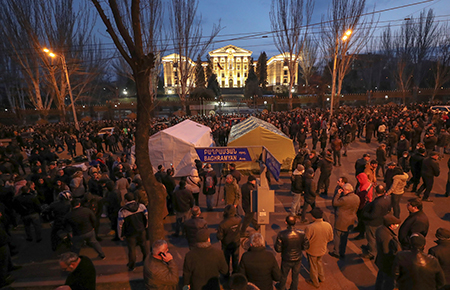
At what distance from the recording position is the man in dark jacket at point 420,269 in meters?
2.63

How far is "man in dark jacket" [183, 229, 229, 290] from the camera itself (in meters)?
2.92

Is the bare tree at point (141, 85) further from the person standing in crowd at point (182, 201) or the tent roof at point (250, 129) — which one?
the tent roof at point (250, 129)

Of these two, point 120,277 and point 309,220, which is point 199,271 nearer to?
point 120,277

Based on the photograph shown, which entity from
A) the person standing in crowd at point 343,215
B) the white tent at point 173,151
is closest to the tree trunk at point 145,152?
the person standing in crowd at point 343,215

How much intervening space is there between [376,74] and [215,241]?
6187cm

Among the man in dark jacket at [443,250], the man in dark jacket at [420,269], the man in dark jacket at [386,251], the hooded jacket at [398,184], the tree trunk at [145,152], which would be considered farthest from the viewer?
the hooded jacket at [398,184]

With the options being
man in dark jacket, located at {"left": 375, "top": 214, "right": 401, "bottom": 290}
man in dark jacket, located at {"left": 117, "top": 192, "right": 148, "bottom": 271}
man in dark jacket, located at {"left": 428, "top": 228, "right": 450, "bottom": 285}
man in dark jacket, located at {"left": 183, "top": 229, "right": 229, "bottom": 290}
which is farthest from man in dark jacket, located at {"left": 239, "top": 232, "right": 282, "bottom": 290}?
man in dark jacket, located at {"left": 117, "top": 192, "right": 148, "bottom": 271}

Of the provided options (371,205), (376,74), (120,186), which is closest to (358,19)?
(371,205)

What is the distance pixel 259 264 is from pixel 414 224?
2610mm

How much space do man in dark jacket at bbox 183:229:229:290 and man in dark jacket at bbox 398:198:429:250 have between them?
9.29 feet

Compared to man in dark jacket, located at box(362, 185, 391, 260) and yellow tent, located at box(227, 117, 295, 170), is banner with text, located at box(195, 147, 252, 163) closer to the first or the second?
man in dark jacket, located at box(362, 185, 391, 260)

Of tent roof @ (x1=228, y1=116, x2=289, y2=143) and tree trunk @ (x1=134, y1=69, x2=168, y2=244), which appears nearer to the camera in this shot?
tree trunk @ (x1=134, y1=69, x2=168, y2=244)

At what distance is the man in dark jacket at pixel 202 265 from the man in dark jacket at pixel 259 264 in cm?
34

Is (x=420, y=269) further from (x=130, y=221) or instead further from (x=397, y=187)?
(x=130, y=221)
